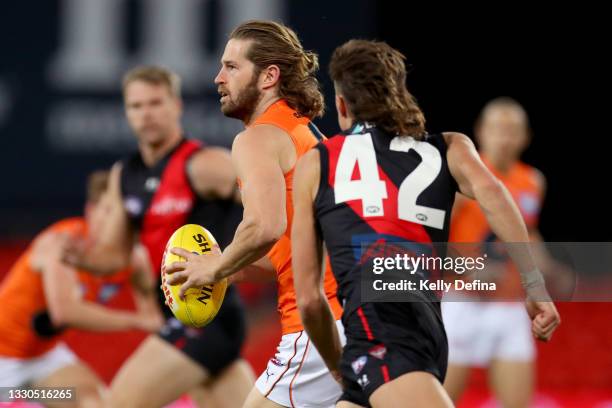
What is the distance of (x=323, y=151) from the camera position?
3.83 m

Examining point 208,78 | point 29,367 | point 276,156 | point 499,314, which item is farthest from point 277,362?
point 208,78

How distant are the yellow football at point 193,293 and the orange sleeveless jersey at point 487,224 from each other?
3463 millimetres

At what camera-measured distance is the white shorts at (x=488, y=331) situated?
732 cm

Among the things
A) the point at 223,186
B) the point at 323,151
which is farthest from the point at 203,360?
the point at 323,151

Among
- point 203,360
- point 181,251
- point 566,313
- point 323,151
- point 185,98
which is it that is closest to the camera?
point 323,151

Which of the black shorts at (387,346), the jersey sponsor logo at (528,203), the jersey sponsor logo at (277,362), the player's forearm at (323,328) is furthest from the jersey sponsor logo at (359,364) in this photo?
the jersey sponsor logo at (528,203)

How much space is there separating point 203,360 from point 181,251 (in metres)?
1.68

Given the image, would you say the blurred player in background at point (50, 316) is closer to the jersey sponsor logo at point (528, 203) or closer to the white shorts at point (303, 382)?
the white shorts at point (303, 382)

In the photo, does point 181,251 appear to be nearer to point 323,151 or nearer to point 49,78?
point 323,151

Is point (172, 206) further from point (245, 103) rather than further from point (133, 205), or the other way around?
point (245, 103)

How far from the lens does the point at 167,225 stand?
601 cm

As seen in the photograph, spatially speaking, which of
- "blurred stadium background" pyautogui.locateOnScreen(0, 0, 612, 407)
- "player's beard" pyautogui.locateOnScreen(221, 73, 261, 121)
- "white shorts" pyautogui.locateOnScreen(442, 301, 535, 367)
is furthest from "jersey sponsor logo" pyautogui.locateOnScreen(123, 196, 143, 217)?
"blurred stadium background" pyautogui.locateOnScreen(0, 0, 612, 407)

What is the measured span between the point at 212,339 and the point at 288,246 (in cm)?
146

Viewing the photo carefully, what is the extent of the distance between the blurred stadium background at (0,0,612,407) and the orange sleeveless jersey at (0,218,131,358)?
4.72 metres
